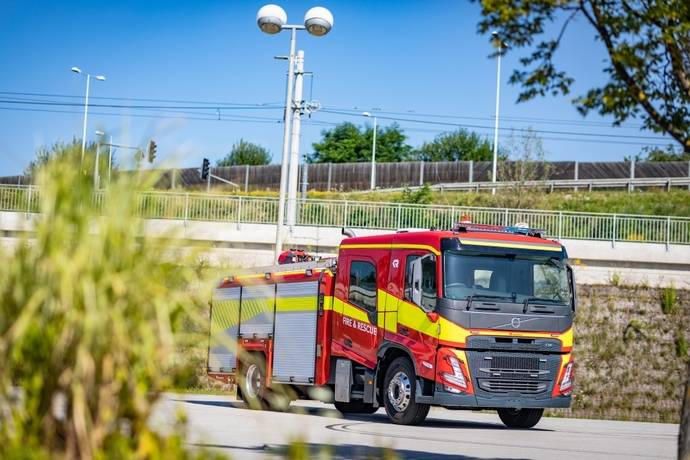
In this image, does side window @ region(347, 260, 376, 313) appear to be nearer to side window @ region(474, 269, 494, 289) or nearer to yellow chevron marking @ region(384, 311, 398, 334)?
yellow chevron marking @ region(384, 311, 398, 334)

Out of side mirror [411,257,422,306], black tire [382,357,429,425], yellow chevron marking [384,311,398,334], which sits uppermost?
side mirror [411,257,422,306]

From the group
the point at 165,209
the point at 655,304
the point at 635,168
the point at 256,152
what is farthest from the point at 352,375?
the point at 256,152

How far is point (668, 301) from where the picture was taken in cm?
3356

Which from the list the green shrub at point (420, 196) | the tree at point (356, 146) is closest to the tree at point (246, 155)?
the tree at point (356, 146)

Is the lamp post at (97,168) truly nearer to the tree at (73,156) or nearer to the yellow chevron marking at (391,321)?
the tree at (73,156)

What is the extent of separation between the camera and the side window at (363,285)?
18.1 m

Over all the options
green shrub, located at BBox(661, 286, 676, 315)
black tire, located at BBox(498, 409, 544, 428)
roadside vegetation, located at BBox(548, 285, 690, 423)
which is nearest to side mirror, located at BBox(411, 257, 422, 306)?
black tire, located at BBox(498, 409, 544, 428)

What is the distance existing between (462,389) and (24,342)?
12658 mm

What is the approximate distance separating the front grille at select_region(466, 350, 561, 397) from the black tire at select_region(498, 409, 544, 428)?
141 cm

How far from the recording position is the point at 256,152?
433 feet

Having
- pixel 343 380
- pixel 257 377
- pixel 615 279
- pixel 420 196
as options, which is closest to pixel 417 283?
pixel 343 380

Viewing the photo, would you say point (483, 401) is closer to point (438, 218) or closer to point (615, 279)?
point (615, 279)

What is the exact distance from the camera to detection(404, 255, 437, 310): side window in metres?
16.9

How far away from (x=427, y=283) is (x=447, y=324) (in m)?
0.72
